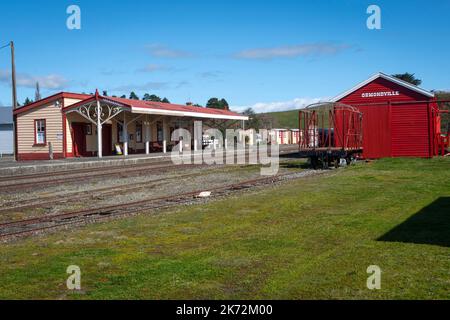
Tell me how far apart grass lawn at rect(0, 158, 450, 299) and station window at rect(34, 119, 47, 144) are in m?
24.7

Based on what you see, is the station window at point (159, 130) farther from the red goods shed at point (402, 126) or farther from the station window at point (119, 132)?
the red goods shed at point (402, 126)

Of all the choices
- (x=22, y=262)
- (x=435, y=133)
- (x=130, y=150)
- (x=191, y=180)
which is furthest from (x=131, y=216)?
(x=130, y=150)

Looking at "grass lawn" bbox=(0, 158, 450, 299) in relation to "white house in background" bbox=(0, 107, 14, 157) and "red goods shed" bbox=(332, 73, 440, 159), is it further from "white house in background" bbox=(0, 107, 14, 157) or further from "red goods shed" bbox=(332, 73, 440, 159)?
"white house in background" bbox=(0, 107, 14, 157)

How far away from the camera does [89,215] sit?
10.4m

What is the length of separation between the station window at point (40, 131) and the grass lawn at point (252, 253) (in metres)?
24.7

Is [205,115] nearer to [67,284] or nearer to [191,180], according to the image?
[191,180]

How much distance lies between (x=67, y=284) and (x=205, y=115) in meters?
35.2

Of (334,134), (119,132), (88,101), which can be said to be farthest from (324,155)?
(119,132)

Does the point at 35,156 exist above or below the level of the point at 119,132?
below

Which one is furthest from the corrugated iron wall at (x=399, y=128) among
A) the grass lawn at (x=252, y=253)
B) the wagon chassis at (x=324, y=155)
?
the grass lawn at (x=252, y=253)

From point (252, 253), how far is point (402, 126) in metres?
21.3

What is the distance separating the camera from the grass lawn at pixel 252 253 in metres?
4.79

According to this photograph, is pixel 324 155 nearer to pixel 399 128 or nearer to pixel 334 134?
pixel 334 134

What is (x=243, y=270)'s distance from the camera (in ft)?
17.9
